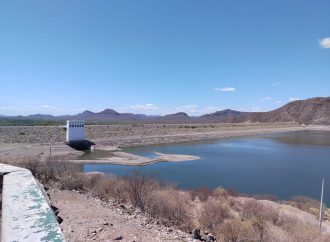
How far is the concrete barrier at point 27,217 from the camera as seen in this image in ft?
6.66

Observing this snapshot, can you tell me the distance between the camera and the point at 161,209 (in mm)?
11164

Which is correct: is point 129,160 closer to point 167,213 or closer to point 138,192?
point 138,192

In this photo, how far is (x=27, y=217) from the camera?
228 cm

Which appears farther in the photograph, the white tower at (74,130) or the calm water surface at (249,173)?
the white tower at (74,130)

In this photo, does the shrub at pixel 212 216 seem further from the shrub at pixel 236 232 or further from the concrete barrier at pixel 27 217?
the concrete barrier at pixel 27 217

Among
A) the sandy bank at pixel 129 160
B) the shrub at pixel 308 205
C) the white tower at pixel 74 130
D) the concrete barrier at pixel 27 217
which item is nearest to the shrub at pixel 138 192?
the concrete barrier at pixel 27 217

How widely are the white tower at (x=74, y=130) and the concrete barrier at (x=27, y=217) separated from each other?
150 feet

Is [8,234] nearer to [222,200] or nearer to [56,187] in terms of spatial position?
[56,187]

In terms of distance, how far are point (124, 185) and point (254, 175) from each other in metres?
20.2

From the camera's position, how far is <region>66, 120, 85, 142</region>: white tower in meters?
47.4

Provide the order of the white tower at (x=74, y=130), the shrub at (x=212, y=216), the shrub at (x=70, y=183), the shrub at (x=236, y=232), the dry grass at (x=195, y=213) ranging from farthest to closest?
the white tower at (x=74, y=130)
the shrub at (x=70, y=183)
the shrub at (x=212, y=216)
the dry grass at (x=195, y=213)
the shrub at (x=236, y=232)

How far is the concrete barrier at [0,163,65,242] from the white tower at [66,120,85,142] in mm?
45826

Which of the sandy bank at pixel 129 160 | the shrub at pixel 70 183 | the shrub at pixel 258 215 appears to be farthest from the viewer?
the sandy bank at pixel 129 160

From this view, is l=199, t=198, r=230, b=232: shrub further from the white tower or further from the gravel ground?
the white tower
